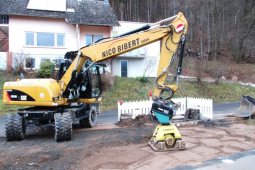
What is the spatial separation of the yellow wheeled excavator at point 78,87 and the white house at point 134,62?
1850 cm

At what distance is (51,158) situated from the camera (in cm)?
828

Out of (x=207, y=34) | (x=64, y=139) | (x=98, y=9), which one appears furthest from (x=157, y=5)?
(x=64, y=139)

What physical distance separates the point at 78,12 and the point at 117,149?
73.2 ft

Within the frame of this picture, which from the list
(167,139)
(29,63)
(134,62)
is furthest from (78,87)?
(134,62)

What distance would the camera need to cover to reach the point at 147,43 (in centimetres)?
1070

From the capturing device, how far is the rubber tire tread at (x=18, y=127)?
1061cm

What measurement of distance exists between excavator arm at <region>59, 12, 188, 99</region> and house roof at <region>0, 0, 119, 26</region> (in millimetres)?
17441

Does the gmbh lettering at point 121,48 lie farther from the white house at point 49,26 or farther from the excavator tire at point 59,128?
the white house at point 49,26

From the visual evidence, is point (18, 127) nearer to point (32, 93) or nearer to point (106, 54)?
point (32, 93)

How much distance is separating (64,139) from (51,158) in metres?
2.06

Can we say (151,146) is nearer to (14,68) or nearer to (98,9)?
(14,68)

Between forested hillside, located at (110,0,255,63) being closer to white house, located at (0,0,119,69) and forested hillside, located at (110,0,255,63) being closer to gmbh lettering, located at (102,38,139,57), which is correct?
white house, located at (0,0,119,69)

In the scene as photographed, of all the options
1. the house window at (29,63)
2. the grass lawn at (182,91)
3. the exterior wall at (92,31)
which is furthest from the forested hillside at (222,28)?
the house window at (29,63)

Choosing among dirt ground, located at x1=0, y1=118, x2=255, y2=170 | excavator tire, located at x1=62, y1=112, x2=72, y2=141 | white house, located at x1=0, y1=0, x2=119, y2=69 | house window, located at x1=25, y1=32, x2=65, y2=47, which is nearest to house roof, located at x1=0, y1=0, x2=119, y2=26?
white house, located at x1=0, y1=0, x2=119, y2=69
